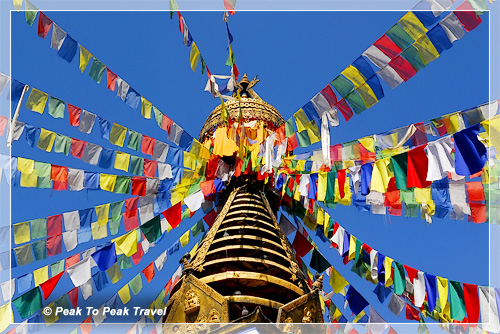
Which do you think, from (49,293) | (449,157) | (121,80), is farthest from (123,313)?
(449,157)

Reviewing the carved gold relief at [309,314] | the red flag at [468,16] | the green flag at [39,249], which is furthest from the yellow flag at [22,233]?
the red flag at [468,16]

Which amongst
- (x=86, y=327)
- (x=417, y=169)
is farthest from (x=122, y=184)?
(x=417, y=169)

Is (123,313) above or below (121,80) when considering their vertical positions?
below

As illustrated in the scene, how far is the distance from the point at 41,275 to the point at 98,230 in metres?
1.13

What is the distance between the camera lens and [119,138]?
10805 mm

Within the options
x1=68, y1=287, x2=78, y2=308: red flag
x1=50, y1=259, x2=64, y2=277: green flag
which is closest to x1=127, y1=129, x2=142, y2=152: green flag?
x1=50, y1=259, x2=64, y2=277: green flag

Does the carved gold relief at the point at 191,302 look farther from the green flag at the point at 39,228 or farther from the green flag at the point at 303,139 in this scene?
the green flag at the point at 303,139

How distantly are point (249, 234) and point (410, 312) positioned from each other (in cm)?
288

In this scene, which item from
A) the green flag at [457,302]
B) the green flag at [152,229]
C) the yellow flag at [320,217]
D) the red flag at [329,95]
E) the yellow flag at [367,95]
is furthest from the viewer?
the yellow flag at [320,217]

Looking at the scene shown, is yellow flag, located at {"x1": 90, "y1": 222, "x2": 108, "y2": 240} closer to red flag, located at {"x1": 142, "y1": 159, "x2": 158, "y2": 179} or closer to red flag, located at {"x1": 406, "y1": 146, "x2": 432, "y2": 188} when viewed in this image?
red flag, located at {"x1": 142, "y1": 159, "x2": 158, "y2": 179}

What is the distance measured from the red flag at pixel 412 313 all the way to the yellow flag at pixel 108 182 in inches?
199

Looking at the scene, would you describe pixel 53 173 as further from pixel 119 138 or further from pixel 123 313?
pixel 123 313

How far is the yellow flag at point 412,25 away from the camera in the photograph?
885 centimetres

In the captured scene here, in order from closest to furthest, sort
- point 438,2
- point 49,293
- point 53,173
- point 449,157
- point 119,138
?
point 449,157 < point 438,2 < point 49,293 < point 53,173 < point 119,138
